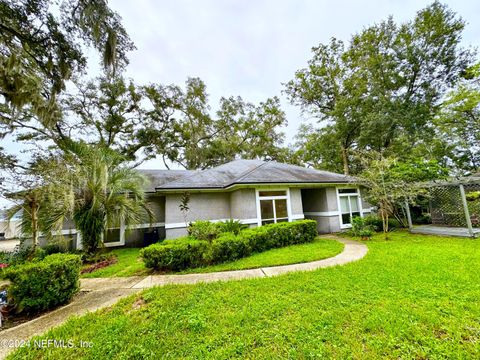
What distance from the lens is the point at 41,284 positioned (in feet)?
11.9

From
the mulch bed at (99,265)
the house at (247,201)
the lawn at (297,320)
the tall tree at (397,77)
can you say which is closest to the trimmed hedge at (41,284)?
the lawn at (297,320)

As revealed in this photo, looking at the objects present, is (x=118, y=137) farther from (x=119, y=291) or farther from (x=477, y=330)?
(x=477, y=330)

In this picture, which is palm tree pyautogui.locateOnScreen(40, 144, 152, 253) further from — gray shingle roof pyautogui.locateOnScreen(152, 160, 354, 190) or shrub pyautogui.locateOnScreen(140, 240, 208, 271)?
shrub pyautogui.locateOnScreen(140, 240, 208, 271)

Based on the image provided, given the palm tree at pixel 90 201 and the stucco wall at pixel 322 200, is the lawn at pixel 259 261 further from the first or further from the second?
the stucco wall at pixel 322 200

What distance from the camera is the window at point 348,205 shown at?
11250 millimetres

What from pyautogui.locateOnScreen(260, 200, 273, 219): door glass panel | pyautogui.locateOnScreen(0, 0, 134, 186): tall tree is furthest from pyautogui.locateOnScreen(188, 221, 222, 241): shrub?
pyautogui.locateOnScreen(0, 0, 134, 186): tall tree

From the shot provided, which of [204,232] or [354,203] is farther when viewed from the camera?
[354,203]

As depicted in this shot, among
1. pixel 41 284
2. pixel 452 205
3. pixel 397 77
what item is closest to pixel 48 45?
pixel 41 284

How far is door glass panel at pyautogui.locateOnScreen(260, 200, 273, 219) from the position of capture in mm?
9461

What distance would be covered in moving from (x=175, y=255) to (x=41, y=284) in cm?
272

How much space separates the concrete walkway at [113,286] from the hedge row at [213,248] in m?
0.50

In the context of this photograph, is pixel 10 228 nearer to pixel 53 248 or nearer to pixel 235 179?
pixel 53 248

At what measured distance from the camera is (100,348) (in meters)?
2.51

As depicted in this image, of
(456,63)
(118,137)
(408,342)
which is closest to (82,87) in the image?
(118,137)
